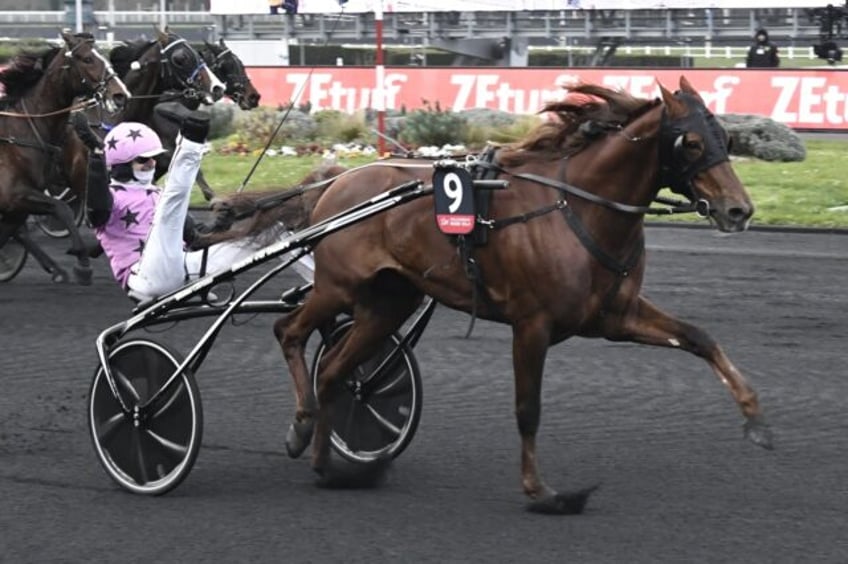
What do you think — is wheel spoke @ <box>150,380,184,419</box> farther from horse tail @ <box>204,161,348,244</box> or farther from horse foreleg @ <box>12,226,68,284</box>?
horse foreleg @ <box>12,226,68,284</box>

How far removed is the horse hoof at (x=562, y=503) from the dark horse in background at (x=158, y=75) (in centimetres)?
759

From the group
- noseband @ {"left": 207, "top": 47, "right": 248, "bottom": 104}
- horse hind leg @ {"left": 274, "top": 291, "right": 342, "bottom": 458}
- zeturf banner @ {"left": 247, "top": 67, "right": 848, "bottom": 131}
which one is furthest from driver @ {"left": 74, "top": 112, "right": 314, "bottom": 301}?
zeturf banner @ {"left": 247, "top": 67, "right": 848, "bottom": 131}

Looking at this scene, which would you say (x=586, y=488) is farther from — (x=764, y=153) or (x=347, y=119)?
(x=347, y=119)

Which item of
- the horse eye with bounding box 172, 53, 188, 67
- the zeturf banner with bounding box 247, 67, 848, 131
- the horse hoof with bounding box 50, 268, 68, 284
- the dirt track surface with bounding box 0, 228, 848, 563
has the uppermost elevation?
the horse eye with bounding box 172, 53, 188, 67

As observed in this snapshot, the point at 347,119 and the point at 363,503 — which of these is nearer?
the point at 363,503

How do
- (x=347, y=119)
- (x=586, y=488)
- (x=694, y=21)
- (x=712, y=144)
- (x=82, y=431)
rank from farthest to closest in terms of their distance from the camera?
(x=694, y=21) < (x=347, y=119) < (x=82, y=431) < (x=586, y=488) < (x=712, y=144)

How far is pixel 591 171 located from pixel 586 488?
45.1 inches

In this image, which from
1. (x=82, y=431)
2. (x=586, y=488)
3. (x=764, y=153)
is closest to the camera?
(x=586, y=488)

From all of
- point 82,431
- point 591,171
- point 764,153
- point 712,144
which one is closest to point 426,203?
point 591,171

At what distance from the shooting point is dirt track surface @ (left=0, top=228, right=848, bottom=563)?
17.7 ft

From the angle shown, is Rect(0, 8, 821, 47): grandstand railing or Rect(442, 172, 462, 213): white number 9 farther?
Rect(0, 8, 821, 47): grandstand railing

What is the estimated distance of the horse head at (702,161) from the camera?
554 cm

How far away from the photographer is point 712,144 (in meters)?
5.60

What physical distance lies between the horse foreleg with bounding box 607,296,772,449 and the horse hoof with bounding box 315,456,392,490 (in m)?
1.09
